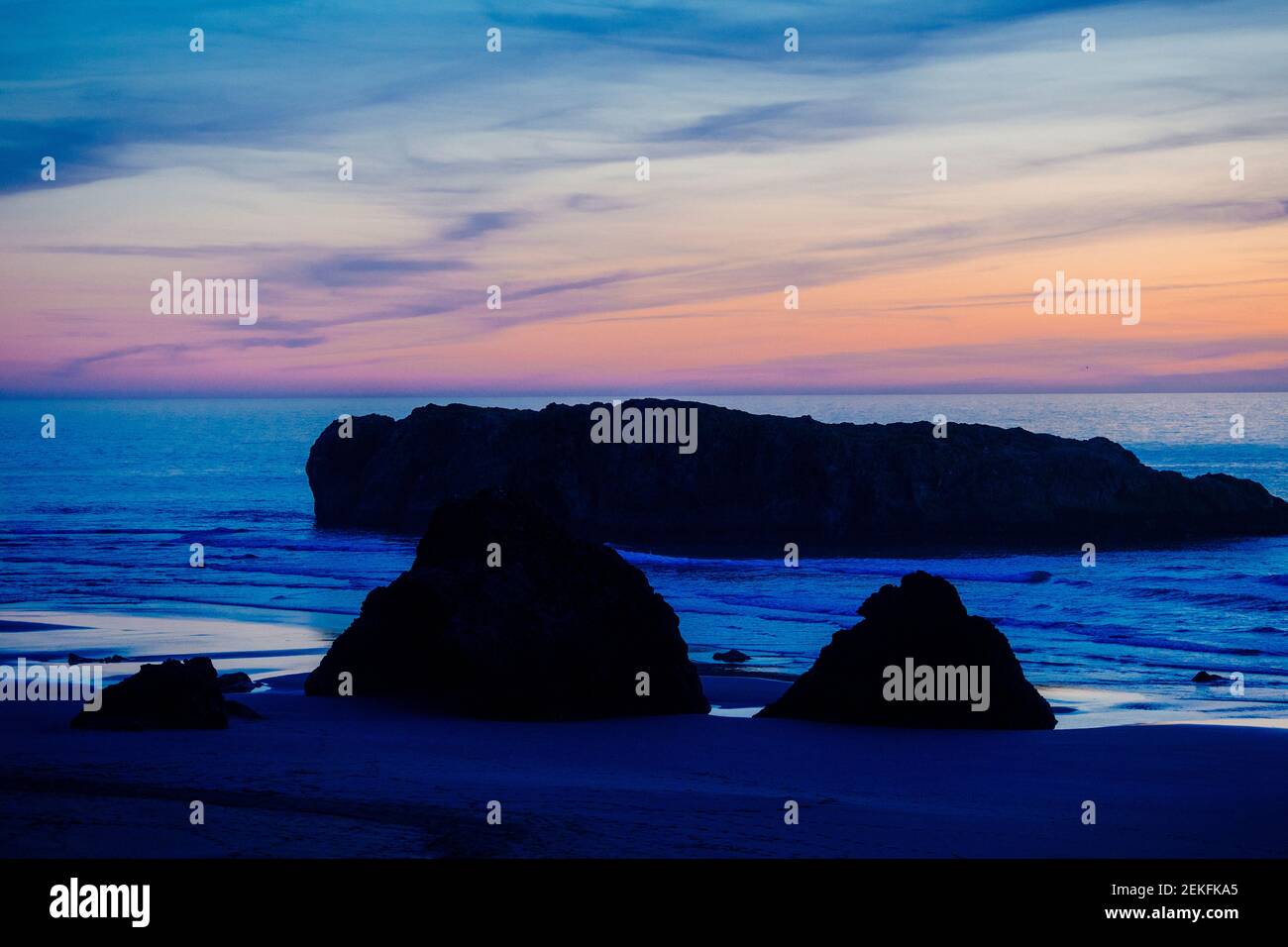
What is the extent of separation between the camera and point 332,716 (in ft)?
53.2

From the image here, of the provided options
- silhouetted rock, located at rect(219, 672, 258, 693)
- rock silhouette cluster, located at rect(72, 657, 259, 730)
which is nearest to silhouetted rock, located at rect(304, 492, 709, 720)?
silhouetted rock, located at rect(219, 672, 258, 693)

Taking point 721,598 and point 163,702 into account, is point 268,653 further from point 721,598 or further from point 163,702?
point 721,598

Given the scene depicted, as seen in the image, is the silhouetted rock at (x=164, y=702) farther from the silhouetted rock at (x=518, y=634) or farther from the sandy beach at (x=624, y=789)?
the silhouetted rock at (x=518, y=634)

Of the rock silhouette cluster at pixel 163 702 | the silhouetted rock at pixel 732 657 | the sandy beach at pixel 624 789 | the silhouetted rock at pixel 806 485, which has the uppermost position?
the silhouetted rock at pixel 806 485

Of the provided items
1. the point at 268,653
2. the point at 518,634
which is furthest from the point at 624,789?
the point at 268,653

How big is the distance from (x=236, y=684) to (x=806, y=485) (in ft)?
122

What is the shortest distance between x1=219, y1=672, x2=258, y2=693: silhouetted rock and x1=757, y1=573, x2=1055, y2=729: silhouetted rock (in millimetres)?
7908

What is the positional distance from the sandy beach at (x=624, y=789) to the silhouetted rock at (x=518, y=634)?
2.15 feet

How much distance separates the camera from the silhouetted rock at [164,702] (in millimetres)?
14172

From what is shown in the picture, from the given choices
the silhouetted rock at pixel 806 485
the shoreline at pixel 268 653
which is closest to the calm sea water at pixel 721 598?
the shoreline at pixel 268 653

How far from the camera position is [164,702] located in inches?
566
